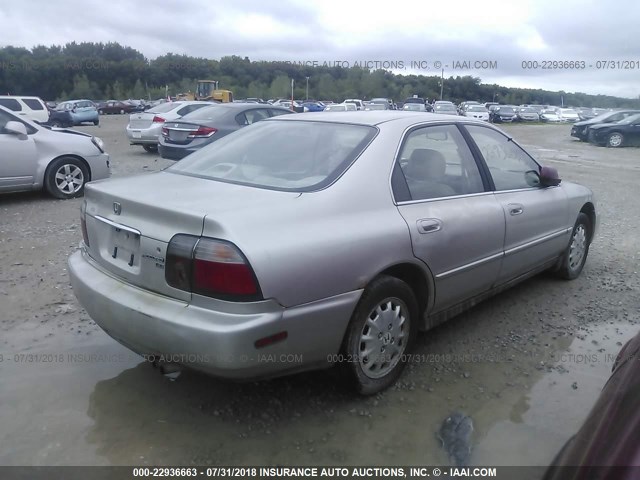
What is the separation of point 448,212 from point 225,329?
165 cm

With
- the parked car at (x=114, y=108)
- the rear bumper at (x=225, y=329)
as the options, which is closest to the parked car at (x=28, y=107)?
the rear bumper at (x=225, y=329)

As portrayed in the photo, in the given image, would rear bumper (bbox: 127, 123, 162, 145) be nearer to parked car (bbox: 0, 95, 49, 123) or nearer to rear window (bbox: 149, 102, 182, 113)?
rear window (bbox: 149, 102, 182, 113)

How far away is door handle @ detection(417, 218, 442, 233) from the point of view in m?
3.12

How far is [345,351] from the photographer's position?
2.84m

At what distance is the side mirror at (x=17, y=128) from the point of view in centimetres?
742

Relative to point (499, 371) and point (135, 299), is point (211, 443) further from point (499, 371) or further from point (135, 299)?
point (499, 371)

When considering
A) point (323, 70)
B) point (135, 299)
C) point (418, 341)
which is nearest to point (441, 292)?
point (418, 341)

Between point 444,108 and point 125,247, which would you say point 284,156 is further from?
point 444,108

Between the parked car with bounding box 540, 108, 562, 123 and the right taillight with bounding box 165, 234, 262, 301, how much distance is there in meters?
45.6

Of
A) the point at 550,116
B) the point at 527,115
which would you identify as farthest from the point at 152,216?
the point at 550,116

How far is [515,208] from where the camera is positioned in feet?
12.9

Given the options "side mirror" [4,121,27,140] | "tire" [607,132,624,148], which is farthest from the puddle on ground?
"tire" [607,132,624,148]

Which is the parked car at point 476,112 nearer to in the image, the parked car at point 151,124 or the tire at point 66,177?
the parked car at point 151,124

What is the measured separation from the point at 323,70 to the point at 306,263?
70276mm
